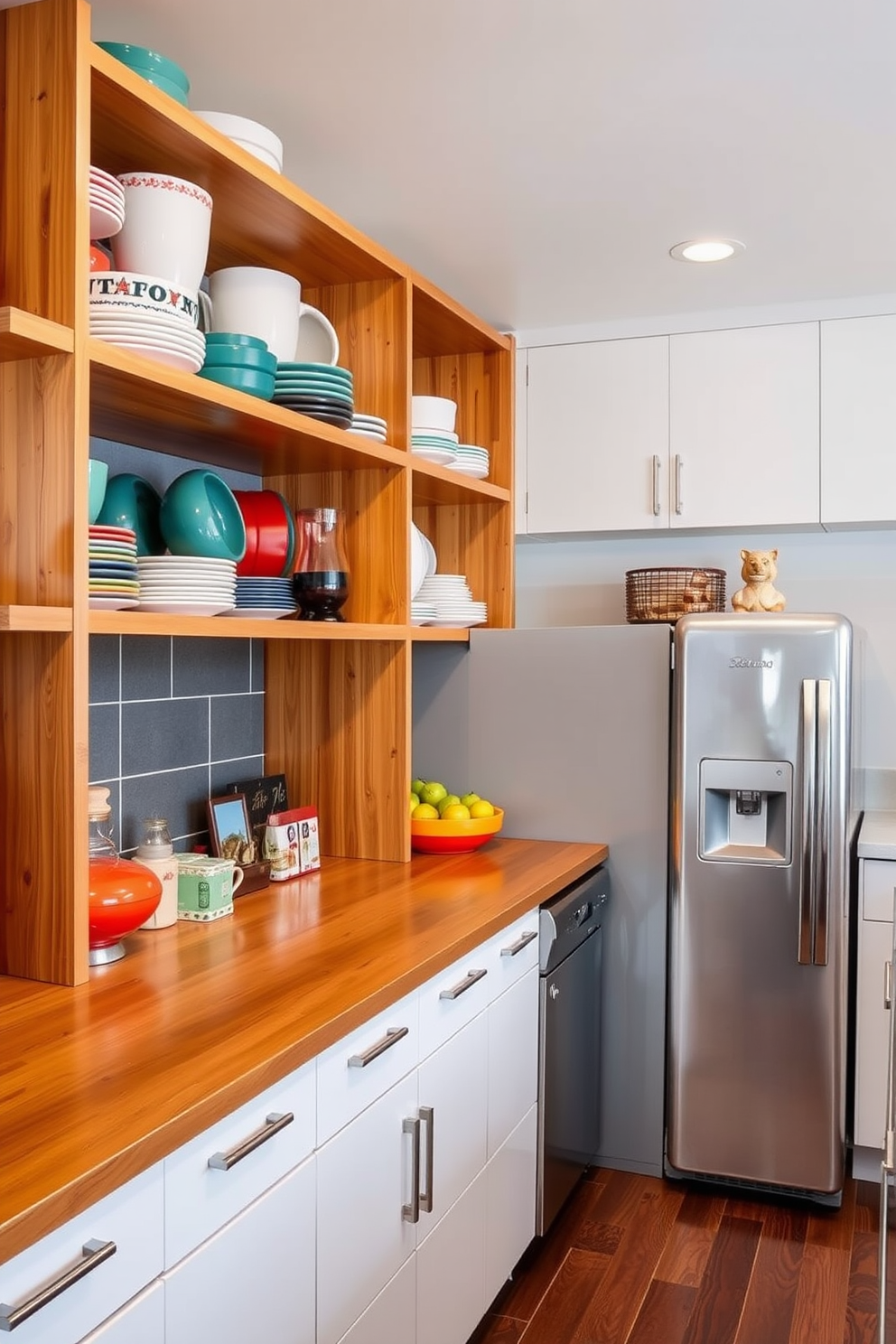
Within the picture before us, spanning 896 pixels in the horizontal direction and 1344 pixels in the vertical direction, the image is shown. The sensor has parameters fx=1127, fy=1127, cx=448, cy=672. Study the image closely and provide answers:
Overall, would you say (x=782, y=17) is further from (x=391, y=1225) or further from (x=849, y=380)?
(x=391, y=1225)

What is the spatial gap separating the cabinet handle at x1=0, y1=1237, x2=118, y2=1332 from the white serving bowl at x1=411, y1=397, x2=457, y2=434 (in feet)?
7.03

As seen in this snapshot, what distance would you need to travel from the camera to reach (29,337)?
152 centimetres

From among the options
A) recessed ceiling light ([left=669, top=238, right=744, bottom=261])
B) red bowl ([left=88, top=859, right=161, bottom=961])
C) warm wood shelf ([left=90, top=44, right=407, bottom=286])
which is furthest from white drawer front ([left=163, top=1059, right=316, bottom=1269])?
recessed ceiling light ([left=669, top=238, right=744, bottom=261])

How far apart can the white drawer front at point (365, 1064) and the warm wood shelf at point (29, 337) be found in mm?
1051

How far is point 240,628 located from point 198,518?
225 millimetres

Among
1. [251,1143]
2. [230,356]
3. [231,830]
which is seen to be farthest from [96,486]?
[251,1143]

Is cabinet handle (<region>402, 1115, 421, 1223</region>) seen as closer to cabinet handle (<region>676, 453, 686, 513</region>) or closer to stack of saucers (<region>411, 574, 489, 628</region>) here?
stack of saucers (<region>411, 574, 489, 628</region>)

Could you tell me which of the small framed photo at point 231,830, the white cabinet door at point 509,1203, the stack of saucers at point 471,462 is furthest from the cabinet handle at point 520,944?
the stack of saucers at point 471,462

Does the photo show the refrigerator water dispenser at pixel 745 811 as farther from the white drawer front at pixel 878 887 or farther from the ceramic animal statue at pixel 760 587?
the ceramic animal statue at pixel 760 587

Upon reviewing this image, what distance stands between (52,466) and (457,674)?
164cm

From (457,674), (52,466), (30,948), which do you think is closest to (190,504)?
(52,466)

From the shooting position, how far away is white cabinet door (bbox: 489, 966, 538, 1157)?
7.16ft

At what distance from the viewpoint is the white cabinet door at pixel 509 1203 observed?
218cm

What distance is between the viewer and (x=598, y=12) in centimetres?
177
